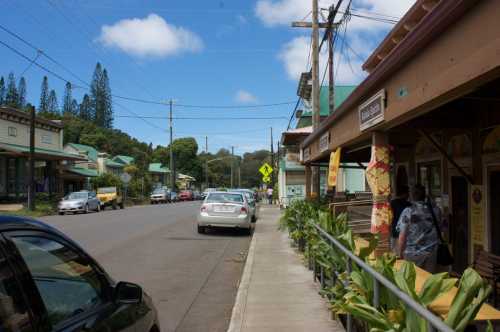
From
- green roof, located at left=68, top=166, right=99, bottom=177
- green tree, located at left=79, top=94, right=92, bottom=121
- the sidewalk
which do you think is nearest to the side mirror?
the sidewalk

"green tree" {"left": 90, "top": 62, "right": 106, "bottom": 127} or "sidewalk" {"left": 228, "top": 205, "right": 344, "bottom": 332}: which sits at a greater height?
"green tree" {"left": 90, "top": 62, "right": 106, "bottom": 127}

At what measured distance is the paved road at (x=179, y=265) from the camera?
7501 mm

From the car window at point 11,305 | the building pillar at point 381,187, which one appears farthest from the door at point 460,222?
the car window at point 11,305

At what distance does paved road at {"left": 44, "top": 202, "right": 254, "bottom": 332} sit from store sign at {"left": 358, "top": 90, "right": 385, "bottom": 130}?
10.6ft

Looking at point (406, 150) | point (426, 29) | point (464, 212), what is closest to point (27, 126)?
point (406, 150)

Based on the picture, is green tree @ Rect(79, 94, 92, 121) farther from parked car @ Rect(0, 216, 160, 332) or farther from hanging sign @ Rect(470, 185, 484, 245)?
parked car @ Rect(0, 216, 160, 332)

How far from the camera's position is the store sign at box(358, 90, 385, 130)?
262 inches

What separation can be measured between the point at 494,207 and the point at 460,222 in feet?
4.33

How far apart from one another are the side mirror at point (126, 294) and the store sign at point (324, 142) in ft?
28.8

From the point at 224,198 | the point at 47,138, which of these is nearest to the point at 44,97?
the point at 47,138

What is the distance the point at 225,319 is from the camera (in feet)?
23.6

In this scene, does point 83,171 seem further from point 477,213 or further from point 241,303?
point 477,213

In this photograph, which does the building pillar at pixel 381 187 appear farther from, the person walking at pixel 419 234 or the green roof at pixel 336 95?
the green roof at pixel 336 95

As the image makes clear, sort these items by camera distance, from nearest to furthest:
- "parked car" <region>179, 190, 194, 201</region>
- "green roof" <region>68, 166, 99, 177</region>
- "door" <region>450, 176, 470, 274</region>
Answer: "door" <region>450, 176, 470, 274</region>, "green roof" <region>68, 166, 99, 177</region>, "parked car" <region>179, 190, 194, 201</region>
